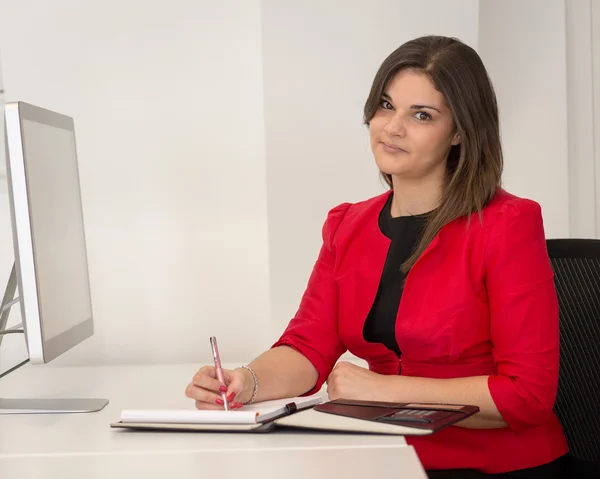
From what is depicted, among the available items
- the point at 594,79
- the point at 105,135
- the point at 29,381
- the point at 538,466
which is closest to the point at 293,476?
the point at 538,466

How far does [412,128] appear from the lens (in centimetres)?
167

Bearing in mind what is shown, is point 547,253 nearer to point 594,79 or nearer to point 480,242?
point 480,242

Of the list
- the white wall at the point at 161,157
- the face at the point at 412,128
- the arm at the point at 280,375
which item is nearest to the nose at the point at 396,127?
the face at the point at 412,128

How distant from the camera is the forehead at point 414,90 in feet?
5.42

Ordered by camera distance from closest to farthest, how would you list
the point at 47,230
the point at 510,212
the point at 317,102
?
the point at 510,212, the point at 47,230, the point at 317,102

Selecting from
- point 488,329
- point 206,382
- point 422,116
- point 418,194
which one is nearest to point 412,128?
point 422,116

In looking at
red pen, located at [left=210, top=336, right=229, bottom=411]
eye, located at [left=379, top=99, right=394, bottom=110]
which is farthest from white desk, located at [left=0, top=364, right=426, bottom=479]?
eye, located at [left=379, top=99, right=394, bottom=110]

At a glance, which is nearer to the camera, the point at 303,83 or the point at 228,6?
the point at 303,83

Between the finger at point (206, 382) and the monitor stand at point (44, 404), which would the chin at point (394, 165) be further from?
the monitor stand at point (44, 404)

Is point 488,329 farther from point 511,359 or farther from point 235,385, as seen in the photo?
point 235,385

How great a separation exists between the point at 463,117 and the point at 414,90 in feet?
0.38

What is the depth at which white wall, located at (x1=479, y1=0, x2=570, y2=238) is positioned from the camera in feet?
8.54

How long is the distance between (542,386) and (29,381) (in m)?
1.33

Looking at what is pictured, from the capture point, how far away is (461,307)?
1.59m
